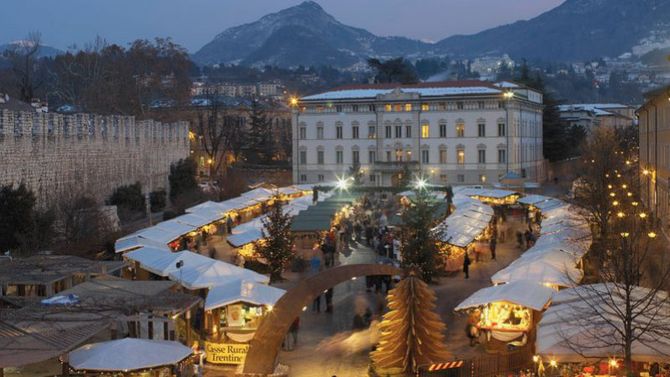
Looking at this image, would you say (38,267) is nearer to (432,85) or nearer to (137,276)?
(137,276)

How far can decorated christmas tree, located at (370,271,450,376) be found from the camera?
40.1 feet

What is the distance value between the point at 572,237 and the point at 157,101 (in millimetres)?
43623

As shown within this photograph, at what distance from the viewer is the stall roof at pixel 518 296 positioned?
14.6 m

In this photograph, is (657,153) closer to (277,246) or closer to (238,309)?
(277,246)

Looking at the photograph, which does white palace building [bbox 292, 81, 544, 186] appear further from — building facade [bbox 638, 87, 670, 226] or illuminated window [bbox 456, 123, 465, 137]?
building facade [bbox 638, 87, 670, 226]

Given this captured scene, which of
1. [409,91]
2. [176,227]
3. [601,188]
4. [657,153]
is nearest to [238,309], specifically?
[176,227]

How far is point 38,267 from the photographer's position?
56.4 ft

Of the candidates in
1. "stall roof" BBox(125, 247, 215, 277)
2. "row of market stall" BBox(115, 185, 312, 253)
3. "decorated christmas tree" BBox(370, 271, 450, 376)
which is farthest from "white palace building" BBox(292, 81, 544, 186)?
"decorated christmas tree" BBox(370, 271, 450, 376)

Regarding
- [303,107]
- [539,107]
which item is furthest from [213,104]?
[539,107]

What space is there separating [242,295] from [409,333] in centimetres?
440

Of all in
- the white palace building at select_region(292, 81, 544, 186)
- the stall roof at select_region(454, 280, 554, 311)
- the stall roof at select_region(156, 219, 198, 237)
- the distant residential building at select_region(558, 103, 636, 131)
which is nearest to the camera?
the stall roof at select_region(454, 280, 554, 311)

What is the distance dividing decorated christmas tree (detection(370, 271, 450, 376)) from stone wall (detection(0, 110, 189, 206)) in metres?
17.0

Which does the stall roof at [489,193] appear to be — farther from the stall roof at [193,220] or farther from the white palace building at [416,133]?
the stall roof at [193,220]

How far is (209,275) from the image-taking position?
1767 centimetres
